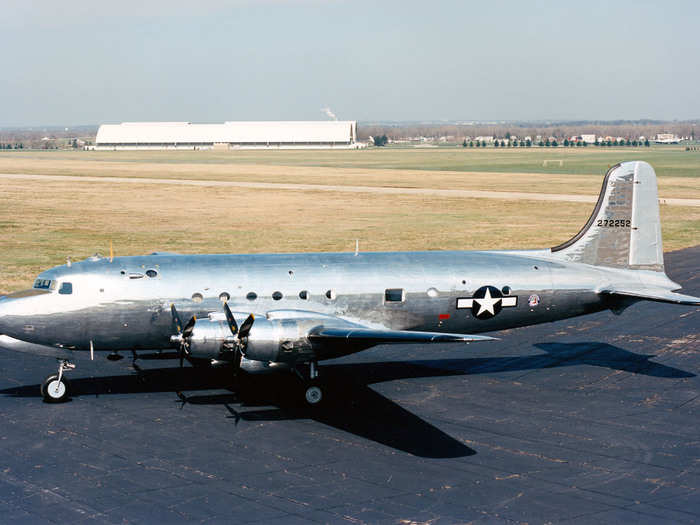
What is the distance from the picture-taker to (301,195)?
94000 mm

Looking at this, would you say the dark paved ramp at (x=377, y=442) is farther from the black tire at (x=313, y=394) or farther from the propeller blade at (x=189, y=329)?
the propeller blade at (x=189, y=329)

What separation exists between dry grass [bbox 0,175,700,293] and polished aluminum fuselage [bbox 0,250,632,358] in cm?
1970

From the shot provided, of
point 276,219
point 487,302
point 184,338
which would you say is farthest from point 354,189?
point 184,338

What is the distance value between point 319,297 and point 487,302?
210 inches

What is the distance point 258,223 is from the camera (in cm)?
6981

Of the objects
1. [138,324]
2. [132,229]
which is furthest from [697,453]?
[132,229]

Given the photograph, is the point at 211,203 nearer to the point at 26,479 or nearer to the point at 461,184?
the point at 461,184

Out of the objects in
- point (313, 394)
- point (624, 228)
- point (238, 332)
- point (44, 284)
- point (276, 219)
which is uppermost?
point (276, 219)

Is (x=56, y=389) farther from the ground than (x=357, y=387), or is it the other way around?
(x=56, y=389)

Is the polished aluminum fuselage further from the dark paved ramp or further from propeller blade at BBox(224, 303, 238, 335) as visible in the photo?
the dark paved ramp

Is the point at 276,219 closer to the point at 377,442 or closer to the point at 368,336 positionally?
the point at 368,336

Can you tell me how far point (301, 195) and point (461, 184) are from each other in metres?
28.3

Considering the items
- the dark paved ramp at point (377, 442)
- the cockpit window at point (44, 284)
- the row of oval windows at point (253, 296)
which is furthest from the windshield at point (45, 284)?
the row of oval windows at point (253, 296)

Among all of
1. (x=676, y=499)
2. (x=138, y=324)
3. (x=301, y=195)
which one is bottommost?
(x=676, y=499)
